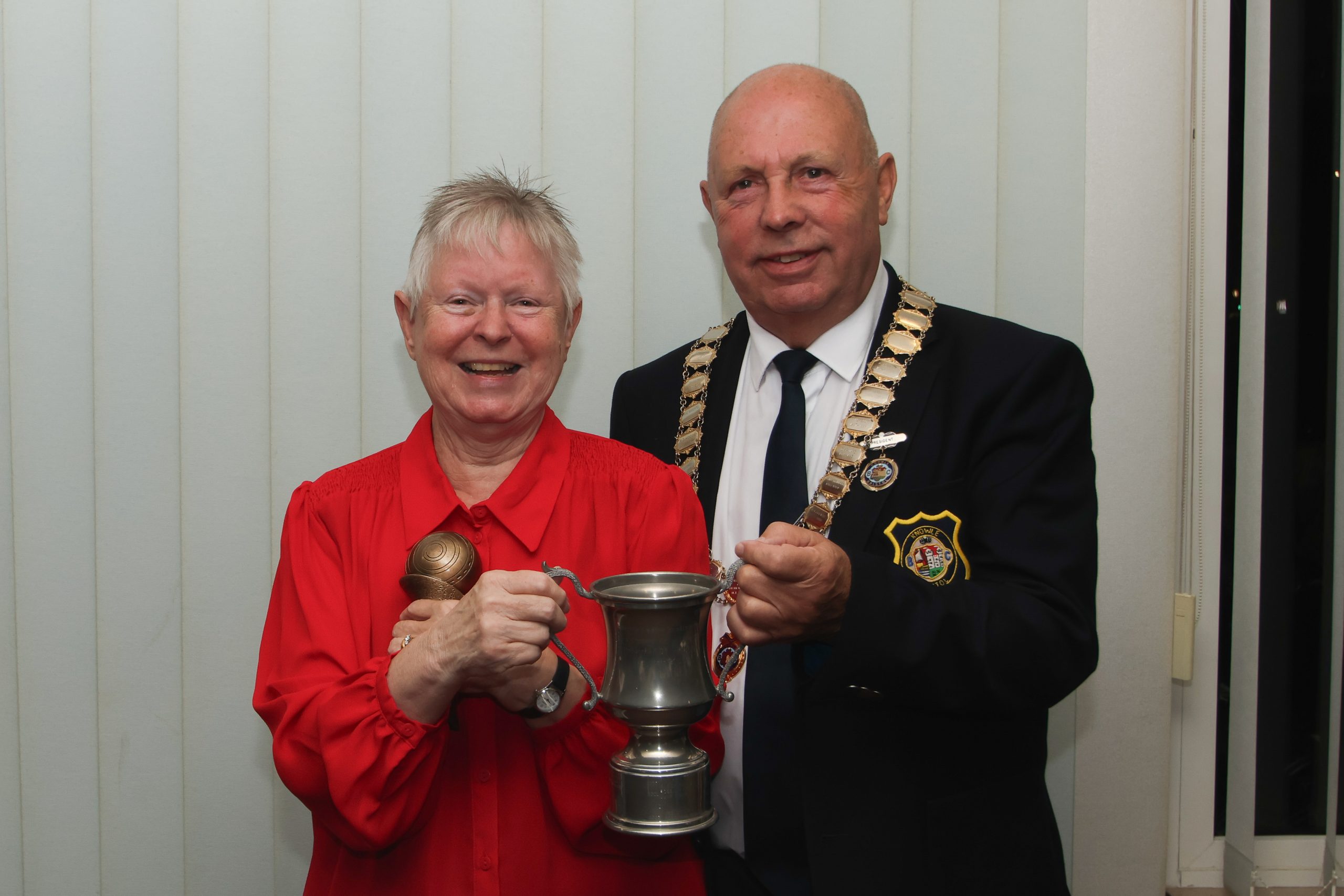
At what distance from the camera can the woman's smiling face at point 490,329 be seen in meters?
1.49

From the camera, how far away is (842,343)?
6.04ft

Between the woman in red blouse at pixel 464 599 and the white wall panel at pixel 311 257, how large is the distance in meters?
0.68

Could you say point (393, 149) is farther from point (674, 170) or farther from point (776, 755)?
point (776, 755)

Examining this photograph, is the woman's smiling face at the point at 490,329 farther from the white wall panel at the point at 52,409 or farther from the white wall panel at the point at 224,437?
the white wall panel at the point at 52,409

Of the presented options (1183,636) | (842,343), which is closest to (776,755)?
(842,343)

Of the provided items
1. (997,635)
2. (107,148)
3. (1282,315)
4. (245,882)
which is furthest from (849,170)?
(245,882)

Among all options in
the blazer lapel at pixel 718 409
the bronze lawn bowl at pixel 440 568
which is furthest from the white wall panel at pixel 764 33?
the bronze lawn bowl at pixel 440 568

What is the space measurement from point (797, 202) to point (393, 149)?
92 centimetres

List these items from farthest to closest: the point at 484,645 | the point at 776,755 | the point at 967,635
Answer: the point at 776,755 < the point at 967,635 < the point at 484,645

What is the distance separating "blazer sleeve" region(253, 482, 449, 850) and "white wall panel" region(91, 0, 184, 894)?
2.78 ft

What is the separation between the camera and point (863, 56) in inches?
88.6

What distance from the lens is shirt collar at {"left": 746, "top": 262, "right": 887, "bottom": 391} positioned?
6.01ft

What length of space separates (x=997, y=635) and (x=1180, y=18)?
144cm

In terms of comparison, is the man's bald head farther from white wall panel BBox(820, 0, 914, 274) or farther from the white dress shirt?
white wall panel BBox(820, 0, 914, 274)
